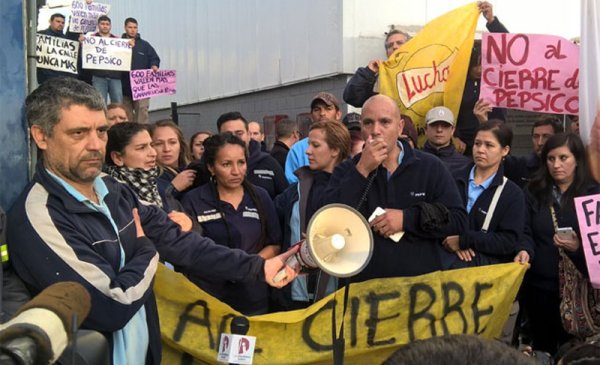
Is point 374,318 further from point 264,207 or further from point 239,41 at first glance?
point 239,41

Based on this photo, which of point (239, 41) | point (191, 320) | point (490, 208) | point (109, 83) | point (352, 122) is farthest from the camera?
point (239, 41)

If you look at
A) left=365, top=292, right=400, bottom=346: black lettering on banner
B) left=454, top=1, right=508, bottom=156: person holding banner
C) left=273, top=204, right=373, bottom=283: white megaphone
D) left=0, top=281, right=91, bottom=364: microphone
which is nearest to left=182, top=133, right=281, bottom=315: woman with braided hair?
left=365, top=292, right=400, bottom=346: black lettering on banner

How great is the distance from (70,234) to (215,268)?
89 centimetres

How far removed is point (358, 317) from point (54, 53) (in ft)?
12.5

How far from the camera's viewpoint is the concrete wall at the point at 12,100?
8.98 feet

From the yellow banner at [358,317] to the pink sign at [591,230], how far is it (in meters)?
0.44

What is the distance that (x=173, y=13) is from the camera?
1639 cm

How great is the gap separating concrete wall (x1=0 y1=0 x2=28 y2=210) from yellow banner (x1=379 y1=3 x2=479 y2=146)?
4.02 m

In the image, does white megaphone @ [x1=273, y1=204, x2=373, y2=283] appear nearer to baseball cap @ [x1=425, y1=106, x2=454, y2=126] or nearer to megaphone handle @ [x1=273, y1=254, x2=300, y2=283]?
megaphone handle @ [x1=273, y1=254, x2=300, y2=283]

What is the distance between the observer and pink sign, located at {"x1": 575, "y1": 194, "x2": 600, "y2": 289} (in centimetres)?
380

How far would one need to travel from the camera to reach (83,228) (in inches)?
93.2

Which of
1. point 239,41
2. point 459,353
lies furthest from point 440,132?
point 239,41

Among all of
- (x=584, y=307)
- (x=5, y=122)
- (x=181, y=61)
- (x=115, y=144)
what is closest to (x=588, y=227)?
(x=584, y=307)

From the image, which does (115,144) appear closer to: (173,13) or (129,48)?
(129,48)
